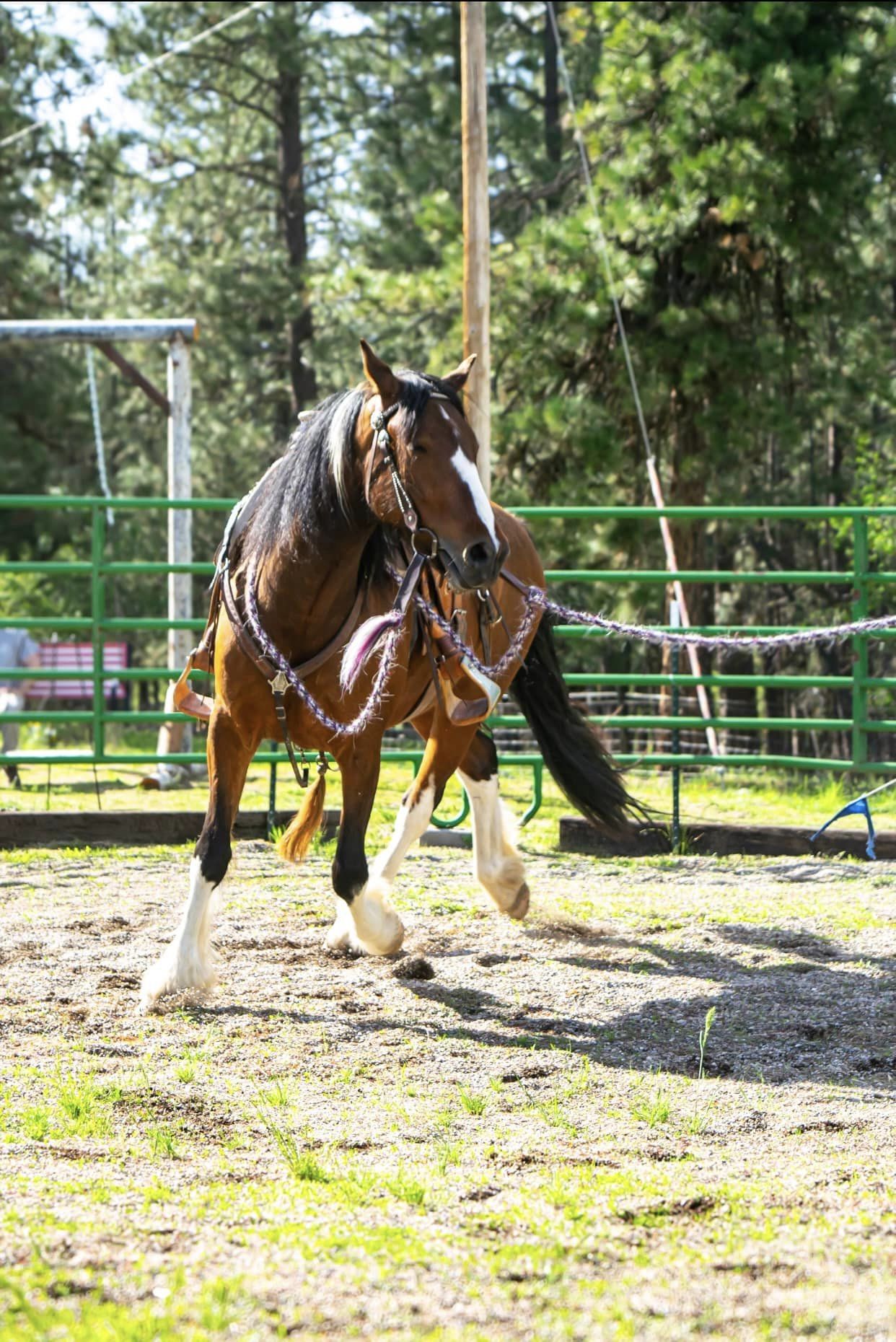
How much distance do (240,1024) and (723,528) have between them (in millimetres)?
16704

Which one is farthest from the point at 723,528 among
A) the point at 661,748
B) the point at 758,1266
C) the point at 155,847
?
the point at 758,1266

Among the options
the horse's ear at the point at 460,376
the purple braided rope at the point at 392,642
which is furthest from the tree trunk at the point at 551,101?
the horse's ear at the point at 460,376

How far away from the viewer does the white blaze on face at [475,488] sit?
4.11 metres

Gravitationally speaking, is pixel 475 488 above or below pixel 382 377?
below

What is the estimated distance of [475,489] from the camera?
163 inches

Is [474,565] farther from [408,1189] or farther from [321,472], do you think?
[408,1189]

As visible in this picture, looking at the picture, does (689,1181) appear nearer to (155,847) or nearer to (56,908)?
(56,908)

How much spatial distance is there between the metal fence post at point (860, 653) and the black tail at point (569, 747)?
69.6 inches

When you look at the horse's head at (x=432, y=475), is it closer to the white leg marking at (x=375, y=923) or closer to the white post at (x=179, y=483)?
the white leg marking at (x=375, y=923)

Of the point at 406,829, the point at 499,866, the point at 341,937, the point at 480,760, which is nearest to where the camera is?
the point at 341,937

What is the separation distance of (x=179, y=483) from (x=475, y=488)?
21.5ft

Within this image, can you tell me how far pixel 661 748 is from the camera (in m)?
15.9

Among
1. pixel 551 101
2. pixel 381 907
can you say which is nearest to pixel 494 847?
pixel 381 907

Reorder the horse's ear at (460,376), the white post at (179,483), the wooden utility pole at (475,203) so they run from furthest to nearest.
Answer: the white post at (179,483) → the wooden utility pole at (475,203) → the horse's ear at (460,376)
